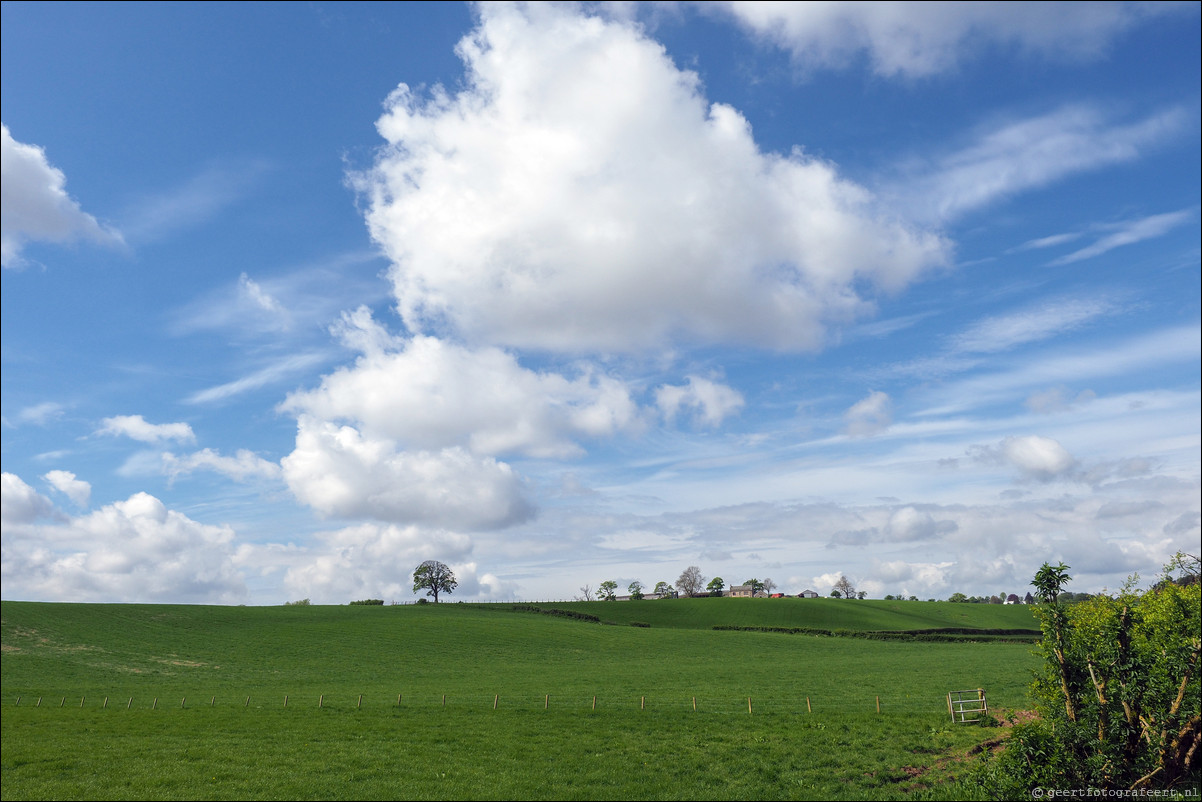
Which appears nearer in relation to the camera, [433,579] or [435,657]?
[435,657]

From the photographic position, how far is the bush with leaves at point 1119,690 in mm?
19750

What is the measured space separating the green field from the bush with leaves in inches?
247

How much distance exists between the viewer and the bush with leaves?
19.8 meters

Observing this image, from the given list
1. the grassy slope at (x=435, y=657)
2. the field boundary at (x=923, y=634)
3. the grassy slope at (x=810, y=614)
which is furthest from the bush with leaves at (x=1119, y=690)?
the grassy slope at (x=810, y=614)

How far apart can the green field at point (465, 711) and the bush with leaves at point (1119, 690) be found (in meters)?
6.26

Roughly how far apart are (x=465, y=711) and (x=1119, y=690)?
35.6 m

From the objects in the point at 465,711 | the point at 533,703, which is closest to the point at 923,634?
the point at 533,703

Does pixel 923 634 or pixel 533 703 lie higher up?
pixel 533 703

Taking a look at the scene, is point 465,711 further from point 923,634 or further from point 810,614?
point 810,614

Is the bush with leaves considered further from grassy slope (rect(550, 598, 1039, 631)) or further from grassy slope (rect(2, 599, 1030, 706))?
grassy slope (rect(550, 598, 1039, 631))

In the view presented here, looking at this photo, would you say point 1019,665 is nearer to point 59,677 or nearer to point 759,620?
point 759,620

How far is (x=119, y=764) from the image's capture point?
106 ft

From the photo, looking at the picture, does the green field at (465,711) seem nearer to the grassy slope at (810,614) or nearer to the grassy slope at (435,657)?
the grassy slope at (435,657)

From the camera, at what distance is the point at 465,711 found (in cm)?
4391
